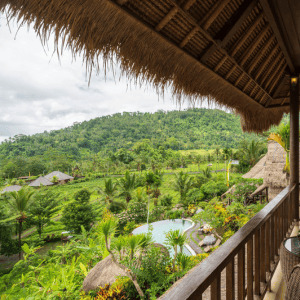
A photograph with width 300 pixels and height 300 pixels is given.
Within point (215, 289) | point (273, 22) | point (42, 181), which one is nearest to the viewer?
point (215, 289)

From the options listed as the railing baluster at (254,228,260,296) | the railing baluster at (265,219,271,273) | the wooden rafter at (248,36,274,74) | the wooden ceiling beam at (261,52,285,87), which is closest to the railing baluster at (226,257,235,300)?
the railing baluster at (254,228,260,296)

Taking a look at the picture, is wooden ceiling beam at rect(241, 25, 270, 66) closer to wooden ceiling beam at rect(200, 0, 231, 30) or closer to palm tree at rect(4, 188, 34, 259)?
wooden ceiling beam at rect(200, 0, 231, 30)

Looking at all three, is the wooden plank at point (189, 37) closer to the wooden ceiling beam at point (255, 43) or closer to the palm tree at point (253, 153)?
the wooden ceiling beam at point (255, 43)

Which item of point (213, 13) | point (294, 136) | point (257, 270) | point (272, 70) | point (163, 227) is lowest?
point (163, 227)

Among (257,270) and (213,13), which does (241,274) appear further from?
(213,13)

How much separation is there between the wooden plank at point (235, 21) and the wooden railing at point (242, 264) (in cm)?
114

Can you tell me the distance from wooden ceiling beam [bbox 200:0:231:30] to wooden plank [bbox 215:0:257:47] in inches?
7.4

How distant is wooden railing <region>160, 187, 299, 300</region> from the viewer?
0.56m

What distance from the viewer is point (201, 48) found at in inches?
55.1

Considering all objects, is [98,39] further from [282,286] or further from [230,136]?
[230,136]

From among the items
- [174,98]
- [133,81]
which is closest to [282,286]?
[174,98]

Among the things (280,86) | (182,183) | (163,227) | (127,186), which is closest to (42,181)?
(127,186)

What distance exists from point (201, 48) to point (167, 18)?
0.46 meters

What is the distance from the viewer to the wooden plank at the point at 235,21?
4.39 feet
